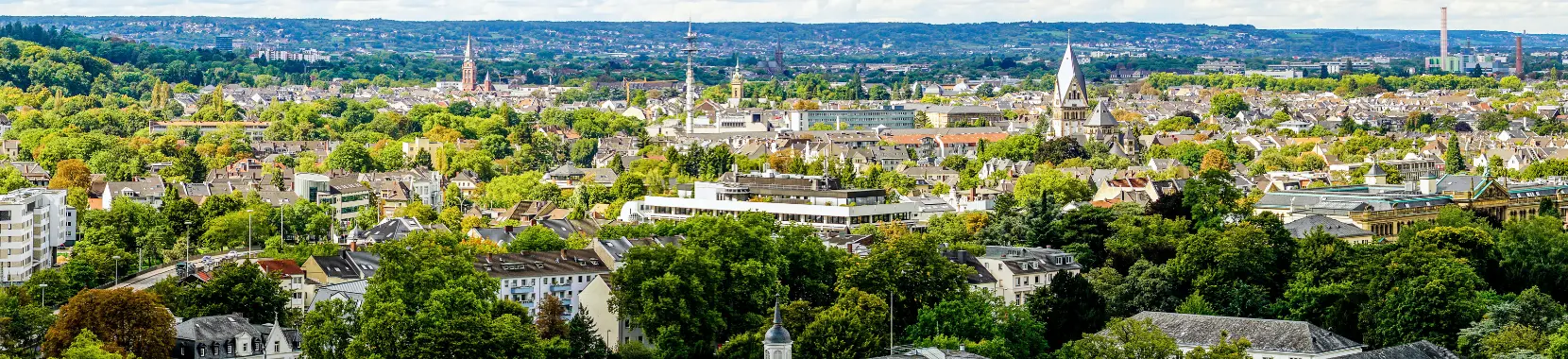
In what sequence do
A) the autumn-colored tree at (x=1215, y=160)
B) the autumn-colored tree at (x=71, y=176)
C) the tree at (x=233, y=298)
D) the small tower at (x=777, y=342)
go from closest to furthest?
the small tower at (x=777, y=342)
the tree at (x=233, y=298)
the autumn-colored tree at (x=71, y=176)
the autumn-colored tree at (x=1215, y=160)

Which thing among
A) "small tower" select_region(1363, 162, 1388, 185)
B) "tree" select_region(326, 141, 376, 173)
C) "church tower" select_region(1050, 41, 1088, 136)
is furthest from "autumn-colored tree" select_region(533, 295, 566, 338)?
"church tower" select_region(1050, 41, 1088, 136)

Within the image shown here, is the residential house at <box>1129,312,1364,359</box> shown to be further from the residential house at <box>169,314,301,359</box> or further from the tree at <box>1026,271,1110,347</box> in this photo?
the residential house at <box>169,314,301,359</box>

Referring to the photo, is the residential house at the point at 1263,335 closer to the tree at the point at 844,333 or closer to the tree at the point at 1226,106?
the tree at the point at 844,333

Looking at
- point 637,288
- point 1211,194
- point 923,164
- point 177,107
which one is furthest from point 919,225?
point 177,107

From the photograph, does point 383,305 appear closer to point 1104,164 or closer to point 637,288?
point 637,288

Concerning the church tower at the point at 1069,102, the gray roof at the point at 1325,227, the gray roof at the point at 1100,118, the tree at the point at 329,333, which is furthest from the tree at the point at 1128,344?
the church tower at the point at 1069,102
